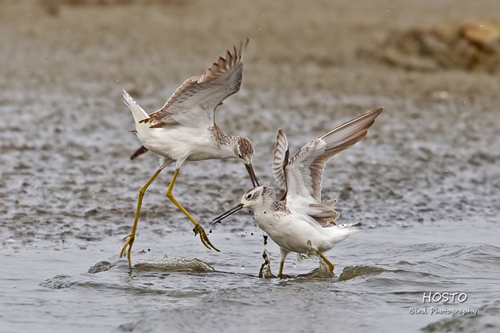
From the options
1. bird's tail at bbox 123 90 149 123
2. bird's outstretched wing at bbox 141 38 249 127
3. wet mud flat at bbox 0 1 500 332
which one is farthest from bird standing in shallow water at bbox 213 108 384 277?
bird's tail at bbox 123 90 149 123

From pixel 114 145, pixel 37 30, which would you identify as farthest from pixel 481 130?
pixel 37 30

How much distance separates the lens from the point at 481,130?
44.3 ft

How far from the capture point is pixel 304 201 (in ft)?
24.6

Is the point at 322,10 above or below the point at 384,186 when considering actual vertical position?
above

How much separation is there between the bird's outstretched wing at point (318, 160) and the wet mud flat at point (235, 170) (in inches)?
26.7

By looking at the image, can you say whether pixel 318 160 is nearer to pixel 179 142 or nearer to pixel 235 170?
pixel 179 142

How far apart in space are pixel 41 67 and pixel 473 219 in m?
10.2

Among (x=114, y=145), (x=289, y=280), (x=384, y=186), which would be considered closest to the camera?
(x=289, y=280)

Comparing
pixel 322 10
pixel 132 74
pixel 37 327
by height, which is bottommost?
pixel 37 327

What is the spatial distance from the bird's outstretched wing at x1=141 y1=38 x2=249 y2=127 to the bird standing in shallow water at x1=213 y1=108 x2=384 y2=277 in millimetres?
595

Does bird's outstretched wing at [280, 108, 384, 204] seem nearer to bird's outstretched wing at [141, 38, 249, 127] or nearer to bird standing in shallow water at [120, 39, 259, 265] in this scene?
bird standing in shallow water at [120, 39, 259, 265]

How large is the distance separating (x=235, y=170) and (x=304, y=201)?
3477mm

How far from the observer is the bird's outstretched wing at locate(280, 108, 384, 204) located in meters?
7.41

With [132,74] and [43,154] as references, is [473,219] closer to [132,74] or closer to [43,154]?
[43,154]
